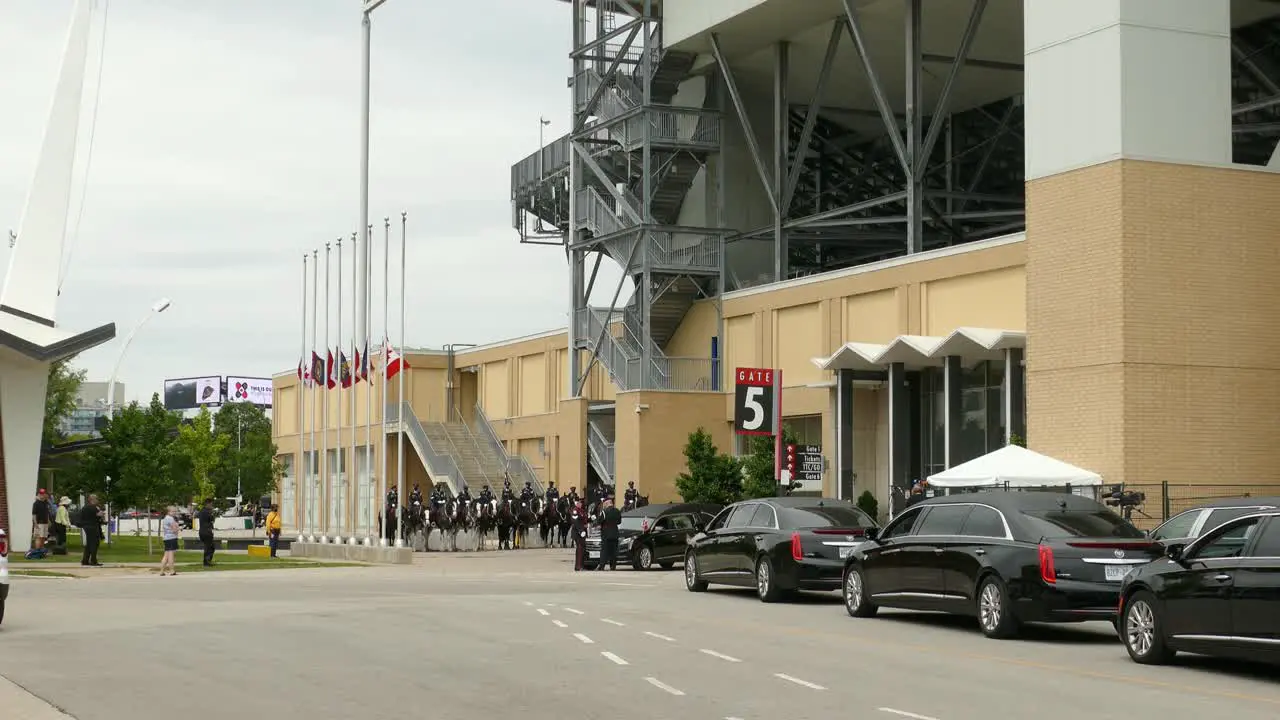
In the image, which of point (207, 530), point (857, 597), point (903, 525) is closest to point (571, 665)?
point (903, 525)

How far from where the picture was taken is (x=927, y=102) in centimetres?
6538

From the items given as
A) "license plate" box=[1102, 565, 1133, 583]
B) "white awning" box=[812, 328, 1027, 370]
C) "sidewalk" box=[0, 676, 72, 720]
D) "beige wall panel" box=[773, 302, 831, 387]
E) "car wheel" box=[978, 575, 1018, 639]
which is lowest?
"sidewalk" box=[0, 676, 72, 720]

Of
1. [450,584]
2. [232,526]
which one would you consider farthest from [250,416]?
[450,584]

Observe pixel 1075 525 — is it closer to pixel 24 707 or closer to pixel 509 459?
pixel 24 707

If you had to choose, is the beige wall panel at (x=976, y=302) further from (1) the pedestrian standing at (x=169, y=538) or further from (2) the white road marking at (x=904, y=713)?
(2) the white road marking at (x=904, y=713)

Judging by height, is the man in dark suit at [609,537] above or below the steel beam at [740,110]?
below

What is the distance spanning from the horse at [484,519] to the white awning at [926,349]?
12.8 meters

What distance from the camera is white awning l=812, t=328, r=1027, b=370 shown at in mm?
41406

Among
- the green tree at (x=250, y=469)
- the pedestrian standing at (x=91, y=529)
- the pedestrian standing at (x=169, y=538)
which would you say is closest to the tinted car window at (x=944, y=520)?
the pedestrian standing at (x=169, y=538)

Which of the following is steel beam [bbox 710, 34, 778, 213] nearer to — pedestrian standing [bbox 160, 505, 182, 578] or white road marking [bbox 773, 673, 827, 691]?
pedestrian standing [bbox 160, 505, 182, 578]

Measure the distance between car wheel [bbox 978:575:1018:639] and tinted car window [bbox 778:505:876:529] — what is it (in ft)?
19.1

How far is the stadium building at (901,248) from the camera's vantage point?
3631 cm

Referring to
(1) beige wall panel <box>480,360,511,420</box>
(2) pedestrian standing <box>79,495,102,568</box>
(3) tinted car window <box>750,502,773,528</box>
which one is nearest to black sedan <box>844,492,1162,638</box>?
(3) tinted car window <box>750,502,773,528</box>

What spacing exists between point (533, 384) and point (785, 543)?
47638 mm
